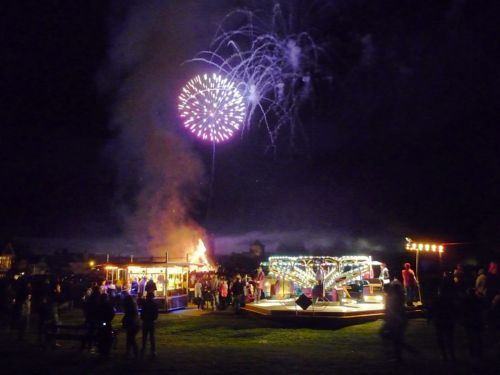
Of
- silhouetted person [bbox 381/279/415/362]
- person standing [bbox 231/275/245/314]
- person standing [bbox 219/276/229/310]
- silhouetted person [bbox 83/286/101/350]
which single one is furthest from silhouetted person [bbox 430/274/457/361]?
person standing [bbox 219/276/229/310]

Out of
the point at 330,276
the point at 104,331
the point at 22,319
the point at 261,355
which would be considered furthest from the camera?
the point at 330,276

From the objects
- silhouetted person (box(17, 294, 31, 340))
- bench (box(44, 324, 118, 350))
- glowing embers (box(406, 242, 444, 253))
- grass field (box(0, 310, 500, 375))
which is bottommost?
grass field (box(0, 310, 500, 375))

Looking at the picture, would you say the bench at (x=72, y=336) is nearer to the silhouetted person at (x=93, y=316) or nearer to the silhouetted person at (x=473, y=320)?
the silhouetted person at (x=93, y=316)

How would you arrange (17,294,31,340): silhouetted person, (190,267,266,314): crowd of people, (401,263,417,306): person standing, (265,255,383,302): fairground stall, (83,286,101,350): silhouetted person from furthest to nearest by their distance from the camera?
(190,267,266,314): crowd of people
(265,255,383,302): fairground stall
(401,263,417,306): person standing
(17,294,31,340): silhouetted person
(83,286,101,350): silhouetted person

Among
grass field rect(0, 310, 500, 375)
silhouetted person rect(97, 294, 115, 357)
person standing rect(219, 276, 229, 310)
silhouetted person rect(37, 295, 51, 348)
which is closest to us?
grass field rect(0, 310, 500, 375)

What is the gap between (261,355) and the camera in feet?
36.6

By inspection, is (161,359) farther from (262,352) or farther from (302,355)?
(302,355)

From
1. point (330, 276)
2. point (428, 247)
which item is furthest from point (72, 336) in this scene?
point (428, 247)

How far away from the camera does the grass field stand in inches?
374

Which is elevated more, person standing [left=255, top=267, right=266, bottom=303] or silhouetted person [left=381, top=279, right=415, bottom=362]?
person standing [left=255, top=267, right=266, bottom=303]

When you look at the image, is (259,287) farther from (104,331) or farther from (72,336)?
(104,331)

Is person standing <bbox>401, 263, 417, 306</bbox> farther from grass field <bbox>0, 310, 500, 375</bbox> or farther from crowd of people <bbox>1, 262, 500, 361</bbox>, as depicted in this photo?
grass field <bbox>0, 310, 500, 375</bbox>

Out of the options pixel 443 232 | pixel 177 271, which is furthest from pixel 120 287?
pixel 443 232

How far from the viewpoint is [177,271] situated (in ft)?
86.2
